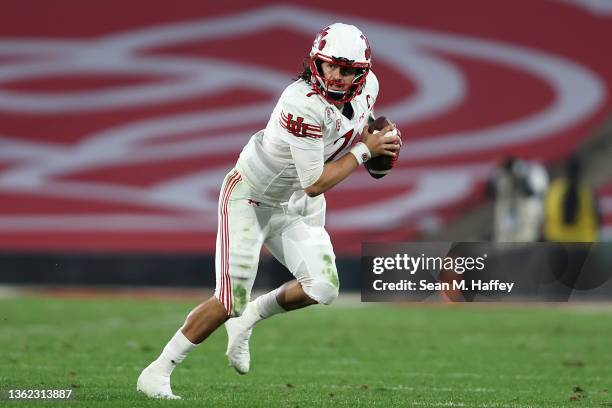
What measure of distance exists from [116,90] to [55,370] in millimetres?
12020

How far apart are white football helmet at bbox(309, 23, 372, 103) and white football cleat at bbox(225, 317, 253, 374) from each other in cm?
129

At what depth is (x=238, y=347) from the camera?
581 centimetres

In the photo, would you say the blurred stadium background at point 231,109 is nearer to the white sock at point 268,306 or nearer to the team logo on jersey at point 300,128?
the white sock at point 268,306

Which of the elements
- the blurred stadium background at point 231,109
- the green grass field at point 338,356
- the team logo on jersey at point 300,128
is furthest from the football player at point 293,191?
the blurred stadium background at point 231,109

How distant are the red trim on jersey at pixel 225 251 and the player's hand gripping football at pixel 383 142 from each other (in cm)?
67

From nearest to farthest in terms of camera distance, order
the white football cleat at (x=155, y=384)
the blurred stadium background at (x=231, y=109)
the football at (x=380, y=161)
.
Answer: the white football cleat at (x=155, y=384) → the football at (x=380, y=161) → the blurred stadium background at (x=231, y=109)

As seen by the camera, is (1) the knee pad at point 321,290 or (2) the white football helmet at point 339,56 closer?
(2) the white football helmet at point 339,56

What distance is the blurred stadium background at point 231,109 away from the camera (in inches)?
643

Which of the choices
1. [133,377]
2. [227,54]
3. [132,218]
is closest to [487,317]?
[133,377]

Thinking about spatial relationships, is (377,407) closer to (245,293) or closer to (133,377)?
(245,293)

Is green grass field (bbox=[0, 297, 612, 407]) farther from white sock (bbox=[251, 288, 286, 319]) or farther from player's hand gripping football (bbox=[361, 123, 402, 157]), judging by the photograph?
player's hand gripping football (bbox=[361, 123, 402, 157])

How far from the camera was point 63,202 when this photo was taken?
17172mm

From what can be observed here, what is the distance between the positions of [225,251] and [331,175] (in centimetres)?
65

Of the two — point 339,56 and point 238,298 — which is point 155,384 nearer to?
point 238,298
